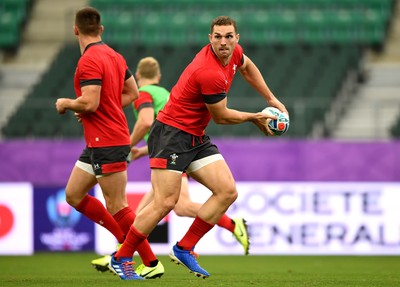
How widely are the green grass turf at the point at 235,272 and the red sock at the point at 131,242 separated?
234 mm

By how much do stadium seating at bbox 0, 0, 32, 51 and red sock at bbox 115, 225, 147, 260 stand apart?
14.4 meters

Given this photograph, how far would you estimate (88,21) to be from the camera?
8.06 m

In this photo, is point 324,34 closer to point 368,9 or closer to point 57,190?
point 368,9

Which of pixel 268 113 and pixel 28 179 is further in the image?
pixel 28 179

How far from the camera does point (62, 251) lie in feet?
46.6

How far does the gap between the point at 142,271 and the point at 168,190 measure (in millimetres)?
796

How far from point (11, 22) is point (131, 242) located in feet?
48.2

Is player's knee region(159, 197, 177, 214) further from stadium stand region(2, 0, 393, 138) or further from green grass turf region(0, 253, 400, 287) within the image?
stadium stand region(2, 0, 393, 138)

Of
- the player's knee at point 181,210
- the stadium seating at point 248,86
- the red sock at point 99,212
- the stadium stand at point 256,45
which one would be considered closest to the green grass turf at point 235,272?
the red sock at point 99,212

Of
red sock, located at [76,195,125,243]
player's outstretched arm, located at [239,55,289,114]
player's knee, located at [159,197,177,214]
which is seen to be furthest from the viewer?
red sock, located at [76,195,125,243]

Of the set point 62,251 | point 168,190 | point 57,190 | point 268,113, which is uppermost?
point 268,113

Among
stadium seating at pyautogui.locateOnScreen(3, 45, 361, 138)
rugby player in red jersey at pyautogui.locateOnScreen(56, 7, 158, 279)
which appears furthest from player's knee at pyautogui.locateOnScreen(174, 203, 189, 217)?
stadium seating at pyautogui.locateOnScreen(3, 45, 361, 138)

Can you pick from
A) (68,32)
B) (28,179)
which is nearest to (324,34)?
(68,32)

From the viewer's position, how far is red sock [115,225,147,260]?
788 centimetres
